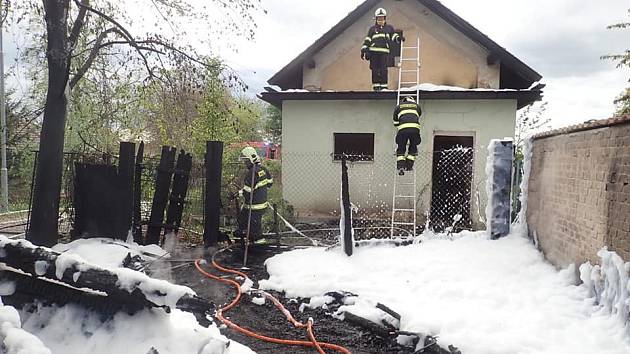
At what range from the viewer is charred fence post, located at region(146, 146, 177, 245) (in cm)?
692

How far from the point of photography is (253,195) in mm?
6863

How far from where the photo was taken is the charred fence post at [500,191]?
5.86 m

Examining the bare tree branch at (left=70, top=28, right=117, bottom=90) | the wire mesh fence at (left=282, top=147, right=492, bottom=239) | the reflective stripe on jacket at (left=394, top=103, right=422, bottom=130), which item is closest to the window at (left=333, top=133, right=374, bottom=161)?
the wire mesh fence at (left=282, top=147, right=492, bottom=239)

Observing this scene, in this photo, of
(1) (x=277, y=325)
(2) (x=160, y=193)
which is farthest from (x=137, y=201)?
(1) (x=277, y=325)

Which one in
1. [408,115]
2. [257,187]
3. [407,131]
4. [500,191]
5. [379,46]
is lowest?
[257,187]

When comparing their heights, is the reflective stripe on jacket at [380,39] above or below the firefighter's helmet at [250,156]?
above

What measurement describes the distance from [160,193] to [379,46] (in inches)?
240

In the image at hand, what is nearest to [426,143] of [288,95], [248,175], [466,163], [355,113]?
[466,163]

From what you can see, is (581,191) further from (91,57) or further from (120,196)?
(91,57)

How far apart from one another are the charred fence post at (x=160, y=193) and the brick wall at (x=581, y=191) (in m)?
5.46

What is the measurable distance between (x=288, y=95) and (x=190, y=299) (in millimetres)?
8967

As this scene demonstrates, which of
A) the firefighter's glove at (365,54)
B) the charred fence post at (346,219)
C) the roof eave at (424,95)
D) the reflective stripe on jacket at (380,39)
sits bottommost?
the charred fence post at (346,219)

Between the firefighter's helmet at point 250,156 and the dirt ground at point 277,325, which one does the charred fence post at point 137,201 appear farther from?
the firefighter's helmet at point 250,156

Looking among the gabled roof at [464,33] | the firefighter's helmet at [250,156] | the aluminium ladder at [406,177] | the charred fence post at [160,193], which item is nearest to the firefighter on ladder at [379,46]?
the aluminium ladder at [406,177]
